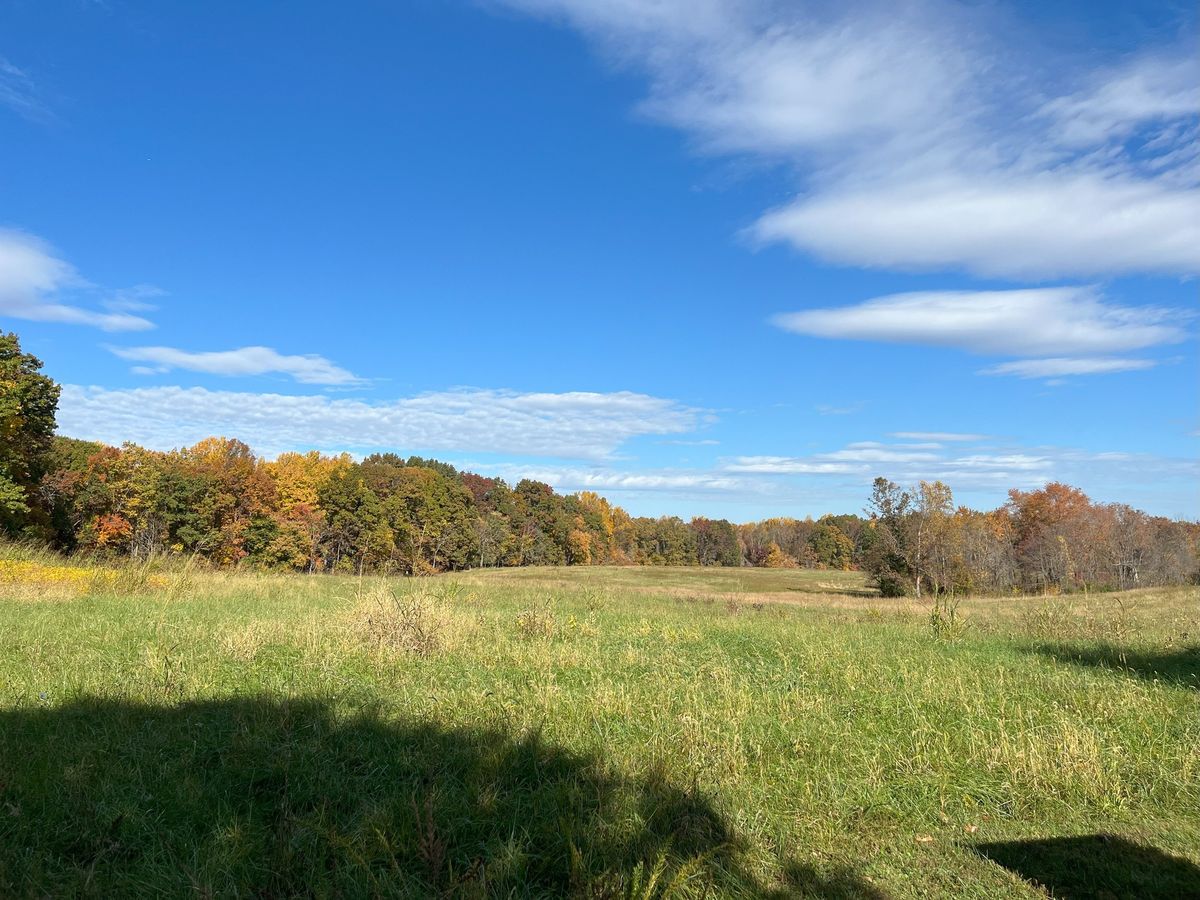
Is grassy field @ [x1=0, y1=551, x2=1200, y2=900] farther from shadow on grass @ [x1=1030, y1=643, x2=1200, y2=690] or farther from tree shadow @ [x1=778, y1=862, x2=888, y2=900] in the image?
shadow on grass @ [x1=1030, y1=643, x2=1200, y2=690]

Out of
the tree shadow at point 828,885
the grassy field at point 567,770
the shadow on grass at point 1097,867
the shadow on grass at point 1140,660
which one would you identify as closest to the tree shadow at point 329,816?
the grassy field at point 567,770

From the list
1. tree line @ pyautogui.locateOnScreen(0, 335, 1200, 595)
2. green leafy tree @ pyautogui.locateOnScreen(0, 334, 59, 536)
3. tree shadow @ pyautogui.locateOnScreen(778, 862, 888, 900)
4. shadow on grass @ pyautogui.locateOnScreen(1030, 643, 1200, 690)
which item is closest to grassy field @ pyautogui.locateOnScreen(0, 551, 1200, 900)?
tree shadow @ pyautogui.locateOnScreen(778, 862, 888, 900)

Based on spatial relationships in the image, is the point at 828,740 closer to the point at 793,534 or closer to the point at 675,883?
the point at 675,883

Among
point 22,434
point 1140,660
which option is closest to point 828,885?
point 1140,660

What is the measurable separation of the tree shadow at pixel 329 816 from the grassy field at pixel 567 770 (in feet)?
0.07

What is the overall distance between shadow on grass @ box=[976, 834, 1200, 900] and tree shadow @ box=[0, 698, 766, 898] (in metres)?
1.84

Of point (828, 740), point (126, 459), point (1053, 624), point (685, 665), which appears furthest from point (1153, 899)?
point (126, 459)

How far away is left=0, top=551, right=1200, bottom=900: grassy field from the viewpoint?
4008 millimetres

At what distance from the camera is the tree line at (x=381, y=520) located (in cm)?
4075

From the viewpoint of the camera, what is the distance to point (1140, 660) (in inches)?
434

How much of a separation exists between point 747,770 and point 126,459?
57.8 m

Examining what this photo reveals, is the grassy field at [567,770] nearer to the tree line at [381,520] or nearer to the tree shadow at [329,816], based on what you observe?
the tree shadow at [329,816]

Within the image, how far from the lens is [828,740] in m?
6.19

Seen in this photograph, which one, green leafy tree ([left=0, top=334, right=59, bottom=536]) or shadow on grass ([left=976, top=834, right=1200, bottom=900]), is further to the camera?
green leafy tree ([left=0, top=334, right=59, bottom=536])
